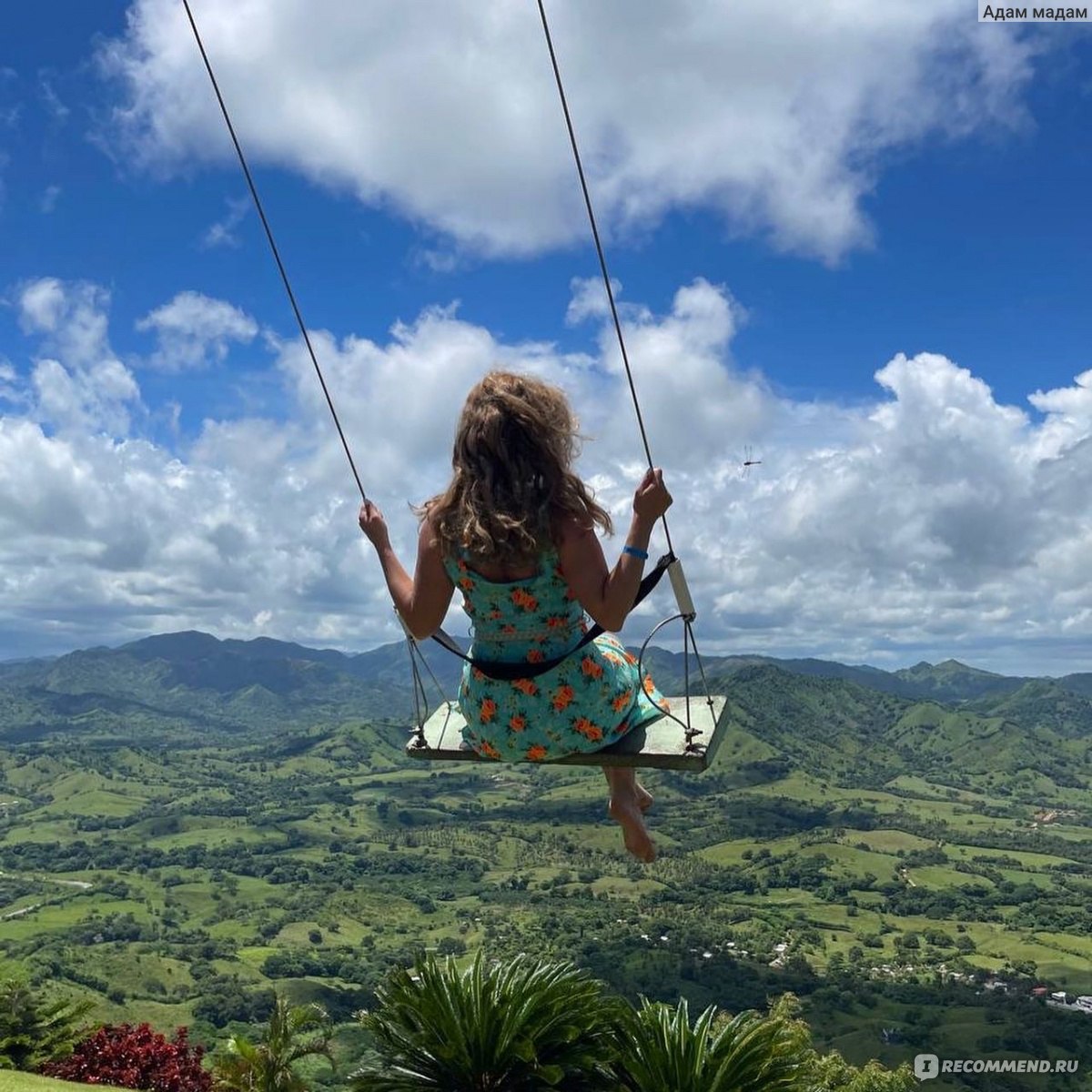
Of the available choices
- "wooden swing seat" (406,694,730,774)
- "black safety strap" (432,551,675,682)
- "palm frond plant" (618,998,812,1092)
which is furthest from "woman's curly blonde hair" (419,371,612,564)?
"palm frond plant" (618,998,812,1092)

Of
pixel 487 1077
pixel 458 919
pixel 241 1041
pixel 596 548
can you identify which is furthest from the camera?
pixel 458 919

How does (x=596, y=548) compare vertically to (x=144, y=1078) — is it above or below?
above

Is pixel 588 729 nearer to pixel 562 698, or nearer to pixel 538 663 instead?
pixel 562 698

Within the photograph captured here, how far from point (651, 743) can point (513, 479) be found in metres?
1.61

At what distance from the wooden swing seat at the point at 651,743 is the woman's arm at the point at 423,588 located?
78 centimetres

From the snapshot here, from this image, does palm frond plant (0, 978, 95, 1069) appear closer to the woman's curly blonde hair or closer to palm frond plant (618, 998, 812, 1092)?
palm frond plant (618, 998, 812, 1092)

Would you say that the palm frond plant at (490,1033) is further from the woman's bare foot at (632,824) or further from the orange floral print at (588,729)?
the orange floral print at (588,729)

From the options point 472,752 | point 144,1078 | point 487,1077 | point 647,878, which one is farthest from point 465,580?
point 647,878

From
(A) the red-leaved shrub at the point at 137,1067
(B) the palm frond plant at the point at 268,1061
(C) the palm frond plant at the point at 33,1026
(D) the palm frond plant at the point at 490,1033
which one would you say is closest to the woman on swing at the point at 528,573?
(D) the palm frond plant at the point at 490,1033

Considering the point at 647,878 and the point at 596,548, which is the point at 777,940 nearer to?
the point at 647,878

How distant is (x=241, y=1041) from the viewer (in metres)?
15.2

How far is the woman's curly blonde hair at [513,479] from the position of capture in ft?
11.2

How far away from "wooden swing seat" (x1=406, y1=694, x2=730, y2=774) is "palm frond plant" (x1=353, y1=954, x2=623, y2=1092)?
654 cm

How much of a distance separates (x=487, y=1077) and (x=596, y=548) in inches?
352
